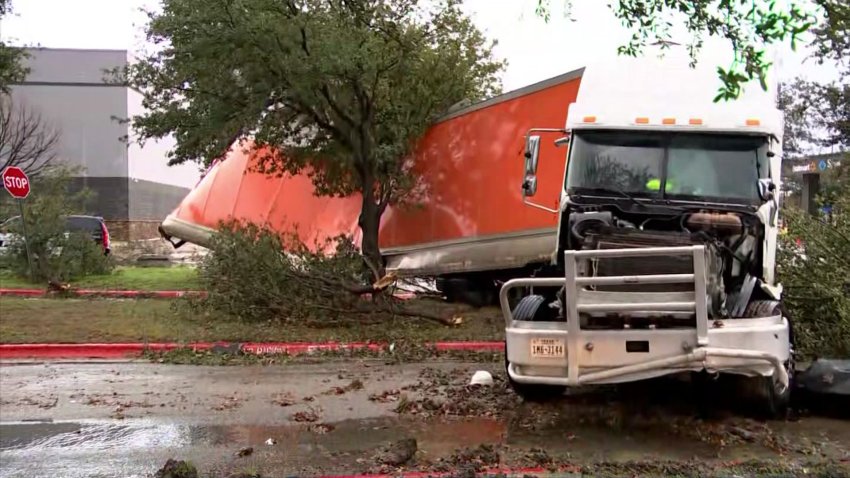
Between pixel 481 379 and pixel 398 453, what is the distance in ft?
8.68

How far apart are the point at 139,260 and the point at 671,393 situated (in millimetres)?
20698

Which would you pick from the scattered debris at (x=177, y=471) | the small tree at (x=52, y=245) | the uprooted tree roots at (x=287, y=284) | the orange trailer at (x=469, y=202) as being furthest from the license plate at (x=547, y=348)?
the small tree at (x=52, y=245)

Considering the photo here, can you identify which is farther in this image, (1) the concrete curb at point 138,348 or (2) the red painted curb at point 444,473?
(1) the concrete curb at point 138,348

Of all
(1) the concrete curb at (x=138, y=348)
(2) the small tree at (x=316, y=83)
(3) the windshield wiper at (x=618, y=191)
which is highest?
(2) the small tree at (x=316, y=83)

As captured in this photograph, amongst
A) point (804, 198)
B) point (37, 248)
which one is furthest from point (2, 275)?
point (804, 198)

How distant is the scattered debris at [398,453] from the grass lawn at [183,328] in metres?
4.78

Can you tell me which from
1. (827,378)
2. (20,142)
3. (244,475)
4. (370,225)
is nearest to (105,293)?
(370,225)

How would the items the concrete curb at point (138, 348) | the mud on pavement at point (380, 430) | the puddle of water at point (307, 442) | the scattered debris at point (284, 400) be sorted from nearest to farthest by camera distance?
the mud on pavement at point (380, 430), the puddle of water at point (307, 442), the scattered debris at point (284, 400), the concrete curb at point (138, 348)

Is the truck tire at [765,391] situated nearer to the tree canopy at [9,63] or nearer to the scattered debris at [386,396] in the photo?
the scattered debris at [386,396]

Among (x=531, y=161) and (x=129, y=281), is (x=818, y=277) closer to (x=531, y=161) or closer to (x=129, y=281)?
(x=531, y=161)

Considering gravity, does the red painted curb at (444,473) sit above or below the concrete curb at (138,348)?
above

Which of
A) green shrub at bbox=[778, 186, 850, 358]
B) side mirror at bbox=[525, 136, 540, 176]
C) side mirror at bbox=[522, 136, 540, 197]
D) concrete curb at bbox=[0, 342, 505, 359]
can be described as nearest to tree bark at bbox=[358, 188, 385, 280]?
concrete curb at bbox=[0, 342, 505, 359]

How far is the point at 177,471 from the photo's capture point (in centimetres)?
475

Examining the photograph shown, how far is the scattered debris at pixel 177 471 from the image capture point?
15.6ft
